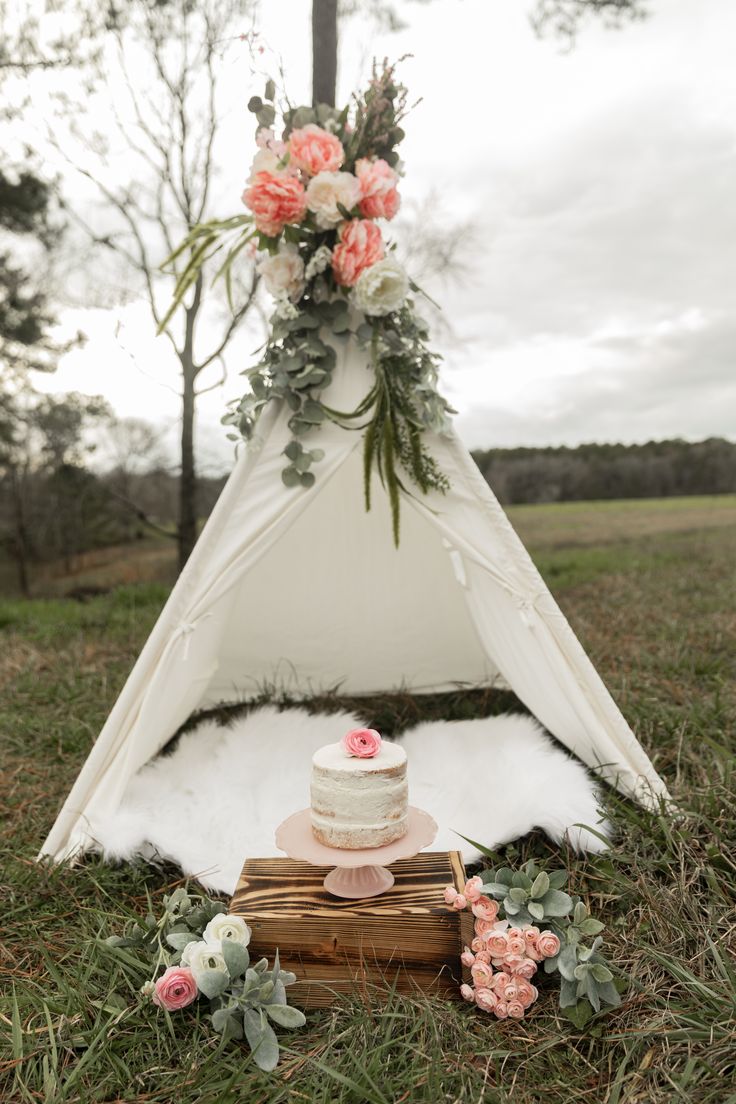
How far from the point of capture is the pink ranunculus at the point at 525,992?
1.66 m

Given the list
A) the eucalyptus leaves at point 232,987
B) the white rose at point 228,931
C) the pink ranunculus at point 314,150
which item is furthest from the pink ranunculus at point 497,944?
the pink ranunculus at point 314,150

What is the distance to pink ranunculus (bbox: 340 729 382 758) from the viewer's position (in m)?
1.71

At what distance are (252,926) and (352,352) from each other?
5.87 ft

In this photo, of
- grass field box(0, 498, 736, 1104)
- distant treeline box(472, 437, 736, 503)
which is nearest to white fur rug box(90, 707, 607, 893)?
grass field box(0, 498, 736, 1104)

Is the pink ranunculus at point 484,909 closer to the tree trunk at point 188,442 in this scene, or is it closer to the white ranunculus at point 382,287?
the white ranunculus at point 382,287

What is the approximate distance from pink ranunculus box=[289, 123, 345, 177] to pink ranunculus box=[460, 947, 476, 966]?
7.61 feet

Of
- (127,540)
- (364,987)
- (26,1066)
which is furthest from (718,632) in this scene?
(127,540)

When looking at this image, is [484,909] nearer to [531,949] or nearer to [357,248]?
[531,949]

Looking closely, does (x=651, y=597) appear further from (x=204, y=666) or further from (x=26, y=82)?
(x=26, y=82)

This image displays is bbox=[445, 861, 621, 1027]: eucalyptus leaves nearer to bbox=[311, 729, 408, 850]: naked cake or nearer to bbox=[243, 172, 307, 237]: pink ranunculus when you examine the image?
bbox=[311, 729, 408, 850]: naked cake

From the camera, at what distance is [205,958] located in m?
1.62

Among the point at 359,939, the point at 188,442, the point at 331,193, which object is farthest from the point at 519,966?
the point at 188,442

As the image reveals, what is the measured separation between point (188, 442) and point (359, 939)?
5385 millimetres

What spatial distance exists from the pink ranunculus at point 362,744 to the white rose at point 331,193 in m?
1.66
